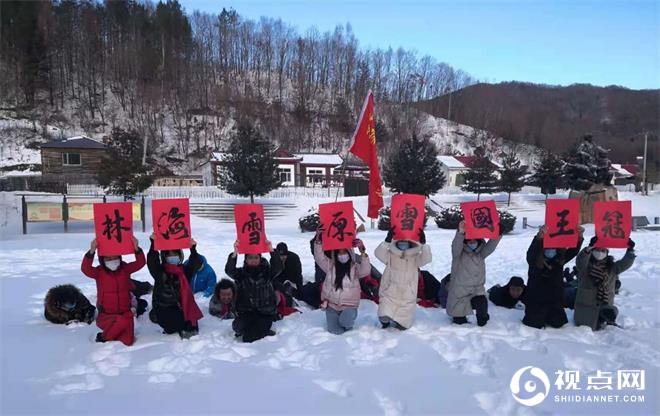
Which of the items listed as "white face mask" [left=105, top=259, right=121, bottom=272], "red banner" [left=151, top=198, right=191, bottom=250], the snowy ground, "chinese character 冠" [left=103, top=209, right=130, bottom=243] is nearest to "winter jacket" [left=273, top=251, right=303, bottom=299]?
the snowy ground

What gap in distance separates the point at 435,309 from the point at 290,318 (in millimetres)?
2023

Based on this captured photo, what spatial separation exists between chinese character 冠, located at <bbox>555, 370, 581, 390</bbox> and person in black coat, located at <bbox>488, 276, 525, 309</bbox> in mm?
1912

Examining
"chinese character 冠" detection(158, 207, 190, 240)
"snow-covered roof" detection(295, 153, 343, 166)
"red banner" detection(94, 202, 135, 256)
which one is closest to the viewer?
"red banner" detection(94, 202, 135, 256)

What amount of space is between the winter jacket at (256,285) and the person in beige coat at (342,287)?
63 cm

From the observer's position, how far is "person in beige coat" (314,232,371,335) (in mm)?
4941

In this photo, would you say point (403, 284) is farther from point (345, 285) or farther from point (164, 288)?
point (164, 288)

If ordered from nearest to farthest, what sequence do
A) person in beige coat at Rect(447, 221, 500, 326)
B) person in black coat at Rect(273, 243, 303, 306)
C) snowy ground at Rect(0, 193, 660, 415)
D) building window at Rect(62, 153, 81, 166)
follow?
snowy ground at Rect(0, 193, 660, 415), person in beige coat at Rect(447, 221, 500, 326), person in black coat at Rect(273, 243, 303, 306), building window at Rect(62, 153, 81, 166)

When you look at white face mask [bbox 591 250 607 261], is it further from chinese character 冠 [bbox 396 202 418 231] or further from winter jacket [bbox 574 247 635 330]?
chinese character 冠 [bbox 396 202 418 231]

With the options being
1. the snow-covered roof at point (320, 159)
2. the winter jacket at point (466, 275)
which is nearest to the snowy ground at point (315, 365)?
the winter jacket at point (466, 275)

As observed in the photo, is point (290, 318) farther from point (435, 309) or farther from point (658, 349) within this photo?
point (658, 349)

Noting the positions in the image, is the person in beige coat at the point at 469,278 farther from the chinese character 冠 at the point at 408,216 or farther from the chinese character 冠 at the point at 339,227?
the chinese character 冠 at the point at 339,227

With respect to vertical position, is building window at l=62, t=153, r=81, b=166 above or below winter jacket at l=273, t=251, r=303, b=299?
above

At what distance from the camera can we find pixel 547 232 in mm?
4727

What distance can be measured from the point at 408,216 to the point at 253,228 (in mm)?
1796
